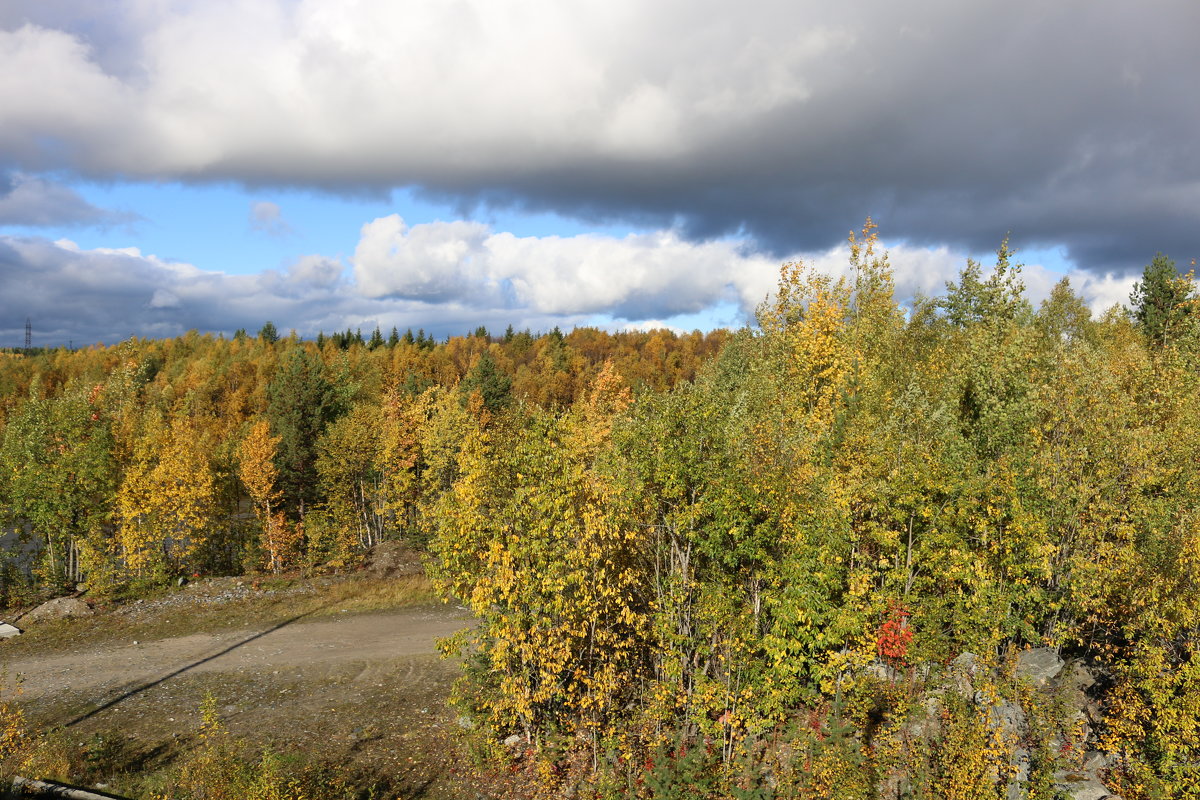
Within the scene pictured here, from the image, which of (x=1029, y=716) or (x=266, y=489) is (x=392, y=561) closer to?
(x=266, y=489)

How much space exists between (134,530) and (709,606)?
36.5m

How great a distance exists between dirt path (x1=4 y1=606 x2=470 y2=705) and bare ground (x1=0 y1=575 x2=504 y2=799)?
8cm

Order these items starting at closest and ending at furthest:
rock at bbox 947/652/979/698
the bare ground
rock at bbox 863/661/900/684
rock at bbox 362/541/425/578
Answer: rock at bbox 947/652/979/698, rock at bbox 863/661/900/684, the bare ground, rock at bbox 362/541/425/578

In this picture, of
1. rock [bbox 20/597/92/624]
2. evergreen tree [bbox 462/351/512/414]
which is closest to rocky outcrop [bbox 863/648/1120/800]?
rock [bbox 20/597/92/624]

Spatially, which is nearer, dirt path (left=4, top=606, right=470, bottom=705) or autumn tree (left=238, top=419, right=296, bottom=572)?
dirt path (left=4, top=606, right=470, bottom=705)

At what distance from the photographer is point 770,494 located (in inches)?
700

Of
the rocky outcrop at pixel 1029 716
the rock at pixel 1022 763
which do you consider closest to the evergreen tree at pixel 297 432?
the rocky outcrop at pixel 1029 716

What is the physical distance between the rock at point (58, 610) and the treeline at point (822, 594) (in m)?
26.6

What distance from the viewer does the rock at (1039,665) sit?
1834cm

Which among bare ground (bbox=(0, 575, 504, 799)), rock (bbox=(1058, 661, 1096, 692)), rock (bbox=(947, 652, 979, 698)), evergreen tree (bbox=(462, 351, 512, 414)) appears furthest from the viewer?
evergreen tree (bbox=(462, 351, 512, 414))

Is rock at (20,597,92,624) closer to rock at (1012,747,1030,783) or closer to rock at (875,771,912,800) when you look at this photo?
rock at (875,771,912,800)

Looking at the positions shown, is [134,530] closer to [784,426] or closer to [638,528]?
[638,528]

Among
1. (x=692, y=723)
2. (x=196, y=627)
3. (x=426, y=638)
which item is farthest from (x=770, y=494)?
(x=196, y=627)

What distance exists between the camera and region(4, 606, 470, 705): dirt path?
26.5 meters
